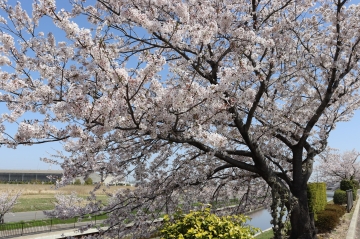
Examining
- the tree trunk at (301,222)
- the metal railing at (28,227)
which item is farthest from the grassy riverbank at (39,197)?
the tree trunk at (301,222)

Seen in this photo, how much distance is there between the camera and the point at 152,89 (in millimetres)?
4496

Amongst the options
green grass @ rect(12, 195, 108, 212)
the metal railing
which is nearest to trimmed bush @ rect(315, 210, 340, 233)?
the metal railing

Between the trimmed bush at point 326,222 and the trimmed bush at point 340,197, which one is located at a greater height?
the trimmed bush at point 340,197

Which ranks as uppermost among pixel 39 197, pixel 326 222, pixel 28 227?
pixel 39 197

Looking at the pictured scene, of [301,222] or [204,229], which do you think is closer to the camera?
[204,229]

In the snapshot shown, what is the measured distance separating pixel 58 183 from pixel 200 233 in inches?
102

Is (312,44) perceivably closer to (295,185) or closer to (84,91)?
(295,185)

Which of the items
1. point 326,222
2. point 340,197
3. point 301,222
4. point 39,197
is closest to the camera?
point 301,222

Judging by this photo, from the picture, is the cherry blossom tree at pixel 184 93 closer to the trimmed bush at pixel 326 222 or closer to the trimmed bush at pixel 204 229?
the trimmed bush at pixel 204 229

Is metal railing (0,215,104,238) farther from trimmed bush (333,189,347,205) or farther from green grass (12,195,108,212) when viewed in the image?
trimmed bush (333,189,347,205)

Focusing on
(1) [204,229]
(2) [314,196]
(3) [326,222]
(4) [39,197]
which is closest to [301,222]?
(1) [204,229]

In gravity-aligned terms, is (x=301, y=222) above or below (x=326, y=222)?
above

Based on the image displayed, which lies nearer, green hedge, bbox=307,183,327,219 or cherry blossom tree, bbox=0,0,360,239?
cherry blossom tree, bbox=0,0,360,239

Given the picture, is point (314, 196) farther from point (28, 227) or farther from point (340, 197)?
point (28, 227)
